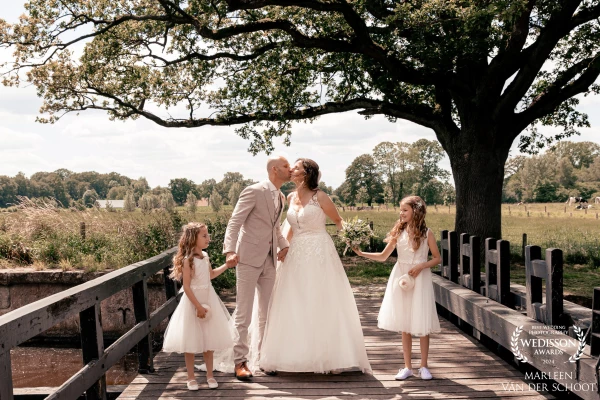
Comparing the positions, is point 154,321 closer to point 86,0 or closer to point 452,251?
point 452,251

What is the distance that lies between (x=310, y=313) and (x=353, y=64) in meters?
12.7

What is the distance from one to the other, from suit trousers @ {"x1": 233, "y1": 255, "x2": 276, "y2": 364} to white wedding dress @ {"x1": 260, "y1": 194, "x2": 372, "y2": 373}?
10 cm

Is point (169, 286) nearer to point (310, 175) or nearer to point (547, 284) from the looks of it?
point (310, 175)

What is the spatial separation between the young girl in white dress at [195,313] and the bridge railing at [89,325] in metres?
0.55

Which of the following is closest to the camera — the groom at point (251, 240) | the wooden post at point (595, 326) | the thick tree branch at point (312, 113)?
the wooden post at point (595, 326)

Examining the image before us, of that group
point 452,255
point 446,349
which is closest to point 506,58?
point 452,255

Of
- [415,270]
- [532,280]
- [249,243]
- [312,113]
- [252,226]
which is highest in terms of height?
[312,113]

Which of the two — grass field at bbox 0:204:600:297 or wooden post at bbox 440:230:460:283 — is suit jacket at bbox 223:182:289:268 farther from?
grass field at bbox 0:204:600:297

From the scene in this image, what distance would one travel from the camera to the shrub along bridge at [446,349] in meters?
4.17

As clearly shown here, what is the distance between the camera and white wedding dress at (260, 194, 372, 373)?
5449 millimetres

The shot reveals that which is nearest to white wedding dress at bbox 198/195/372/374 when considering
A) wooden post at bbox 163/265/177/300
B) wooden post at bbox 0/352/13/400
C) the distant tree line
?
wooden post at bbox 163/265/177/300

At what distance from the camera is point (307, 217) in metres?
5.68

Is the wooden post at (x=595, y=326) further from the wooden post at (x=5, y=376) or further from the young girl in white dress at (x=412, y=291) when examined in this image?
the wooden post at (x=5, y=376)

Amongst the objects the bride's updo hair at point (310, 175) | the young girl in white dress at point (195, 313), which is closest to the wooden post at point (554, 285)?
the bride's updo hair at point (310, 175)
